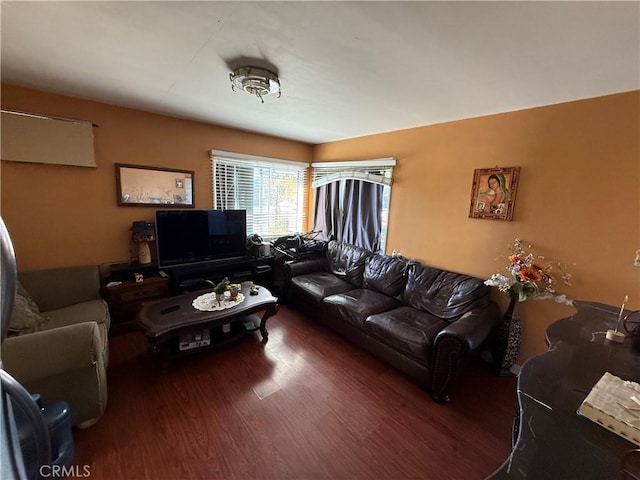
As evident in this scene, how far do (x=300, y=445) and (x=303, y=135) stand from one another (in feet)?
11.8

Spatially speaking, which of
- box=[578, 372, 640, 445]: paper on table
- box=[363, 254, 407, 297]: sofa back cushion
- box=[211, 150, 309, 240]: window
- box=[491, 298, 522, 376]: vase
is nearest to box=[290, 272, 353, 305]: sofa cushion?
box=[363, 254, 407, 297]: sofa back cushion

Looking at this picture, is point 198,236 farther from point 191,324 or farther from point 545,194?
point 545,194

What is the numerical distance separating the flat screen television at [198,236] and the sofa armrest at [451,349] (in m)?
2.68

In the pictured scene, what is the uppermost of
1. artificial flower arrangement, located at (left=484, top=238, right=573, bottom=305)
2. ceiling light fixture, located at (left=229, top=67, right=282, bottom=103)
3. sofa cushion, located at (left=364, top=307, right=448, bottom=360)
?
ceiling light fixture, located at (left=229, top=67, right=282, bottom=103)

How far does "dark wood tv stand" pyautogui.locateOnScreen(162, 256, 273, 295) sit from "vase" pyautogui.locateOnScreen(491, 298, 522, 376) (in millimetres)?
2766

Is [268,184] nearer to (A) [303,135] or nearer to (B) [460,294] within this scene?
(A) [303,135]

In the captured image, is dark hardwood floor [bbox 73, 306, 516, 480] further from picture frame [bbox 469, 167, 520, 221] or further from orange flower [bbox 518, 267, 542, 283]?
picture frame [bbox 469, 167, 520, 221]

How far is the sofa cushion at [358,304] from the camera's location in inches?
103

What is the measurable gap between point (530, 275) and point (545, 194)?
0.69 metres

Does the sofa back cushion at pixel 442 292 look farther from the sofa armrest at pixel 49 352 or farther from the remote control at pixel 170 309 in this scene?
the sofa armrest at pixel 49 352

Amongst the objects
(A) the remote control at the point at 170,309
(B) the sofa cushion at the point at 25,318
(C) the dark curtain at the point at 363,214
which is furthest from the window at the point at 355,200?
(B) the sofa cushion at the point at 25,318

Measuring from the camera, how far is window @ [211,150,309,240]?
12.1 ft

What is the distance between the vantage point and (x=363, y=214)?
12.2 feet

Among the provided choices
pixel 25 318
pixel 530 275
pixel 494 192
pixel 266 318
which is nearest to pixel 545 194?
pixel 494 192
